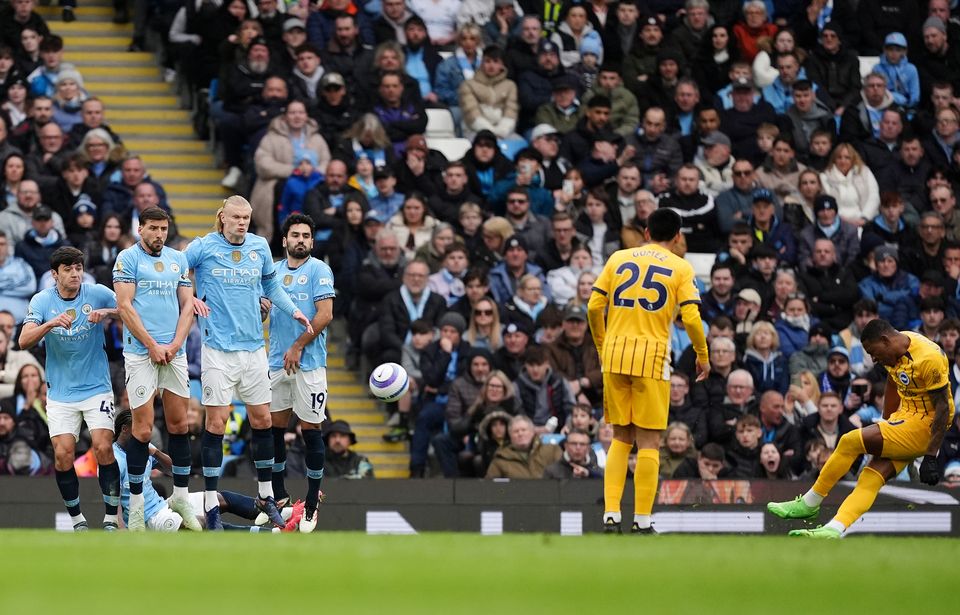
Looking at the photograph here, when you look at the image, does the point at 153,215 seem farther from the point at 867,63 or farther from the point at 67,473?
the point at 867,63

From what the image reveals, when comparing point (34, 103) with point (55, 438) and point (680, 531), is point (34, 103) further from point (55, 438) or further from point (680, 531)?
point (680, 531)

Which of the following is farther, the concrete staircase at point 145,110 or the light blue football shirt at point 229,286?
the concrete staircase at point 145,110

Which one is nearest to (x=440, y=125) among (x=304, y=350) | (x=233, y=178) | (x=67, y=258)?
(x=233, y=178)

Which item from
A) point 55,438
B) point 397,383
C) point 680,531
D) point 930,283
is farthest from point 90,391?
point 930,283

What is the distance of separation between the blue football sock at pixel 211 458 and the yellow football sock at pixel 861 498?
5211mm

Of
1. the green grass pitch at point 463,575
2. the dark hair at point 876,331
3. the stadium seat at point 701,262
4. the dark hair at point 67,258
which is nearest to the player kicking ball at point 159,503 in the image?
the dark hair at point 67,258

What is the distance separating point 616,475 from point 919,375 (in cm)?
260

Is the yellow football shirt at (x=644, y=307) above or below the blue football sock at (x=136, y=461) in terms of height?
above

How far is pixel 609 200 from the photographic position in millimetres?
22219

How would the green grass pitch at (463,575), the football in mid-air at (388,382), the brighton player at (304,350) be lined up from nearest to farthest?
1. the green grass pitch at (463,575)
2. the brighton player at (304,350)
3. the football in mid-air at (388,382)

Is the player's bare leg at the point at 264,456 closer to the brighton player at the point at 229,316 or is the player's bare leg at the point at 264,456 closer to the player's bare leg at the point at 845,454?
the brighton player at the point at 229,316

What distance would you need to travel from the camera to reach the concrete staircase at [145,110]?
2273 centimetres

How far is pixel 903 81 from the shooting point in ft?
83.0

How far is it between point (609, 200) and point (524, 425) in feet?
15.7
